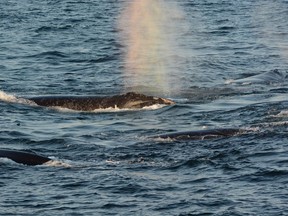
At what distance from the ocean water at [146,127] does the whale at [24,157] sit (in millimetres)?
300

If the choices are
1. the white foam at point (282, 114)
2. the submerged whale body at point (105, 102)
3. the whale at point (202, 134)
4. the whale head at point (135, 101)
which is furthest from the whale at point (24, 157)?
the whale head at point (135, 101)

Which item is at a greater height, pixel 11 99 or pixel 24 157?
pixel 11 99

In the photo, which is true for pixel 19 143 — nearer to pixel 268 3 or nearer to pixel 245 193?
pixel 245 193

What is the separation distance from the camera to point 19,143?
87.7ft

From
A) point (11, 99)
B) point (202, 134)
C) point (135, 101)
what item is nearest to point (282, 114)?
point (202, 134)

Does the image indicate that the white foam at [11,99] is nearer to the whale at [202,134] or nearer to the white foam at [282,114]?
the whale at [202,134]

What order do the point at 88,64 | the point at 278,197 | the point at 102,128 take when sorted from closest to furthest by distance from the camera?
the point at 278,197
the point at 102,128
the point at 88,64

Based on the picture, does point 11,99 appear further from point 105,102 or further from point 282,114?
point 282,114

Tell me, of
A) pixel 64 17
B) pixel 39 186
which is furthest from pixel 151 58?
pixel 39 186

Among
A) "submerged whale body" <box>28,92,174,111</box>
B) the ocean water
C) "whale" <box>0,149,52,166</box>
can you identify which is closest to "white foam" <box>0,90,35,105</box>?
the ocean water

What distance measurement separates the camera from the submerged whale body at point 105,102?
31531 mm

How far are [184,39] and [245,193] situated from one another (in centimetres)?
3326

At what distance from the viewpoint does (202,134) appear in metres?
26.0

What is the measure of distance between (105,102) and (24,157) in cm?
831
